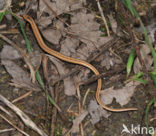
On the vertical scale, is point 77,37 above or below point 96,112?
above

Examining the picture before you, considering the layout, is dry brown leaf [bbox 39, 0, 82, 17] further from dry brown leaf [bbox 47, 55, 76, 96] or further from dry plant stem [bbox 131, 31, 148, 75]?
dry plant stem [bbox 131, 31, 148, 75]

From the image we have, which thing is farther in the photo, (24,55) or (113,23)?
(113,23)

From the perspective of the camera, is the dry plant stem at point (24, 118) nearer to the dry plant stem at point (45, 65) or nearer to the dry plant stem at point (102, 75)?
the dry plant stem at point (45, 65)

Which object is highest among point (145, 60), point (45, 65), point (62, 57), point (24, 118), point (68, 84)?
point (62, 57)

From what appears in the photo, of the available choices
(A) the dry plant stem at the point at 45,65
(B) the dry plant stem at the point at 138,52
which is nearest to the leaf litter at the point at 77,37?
(A) the dry plant stem at the point at 45,65

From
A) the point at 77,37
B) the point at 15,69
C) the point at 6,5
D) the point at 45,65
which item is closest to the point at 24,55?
the point at 15,69

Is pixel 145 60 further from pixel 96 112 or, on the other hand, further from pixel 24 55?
pixel 24 55
